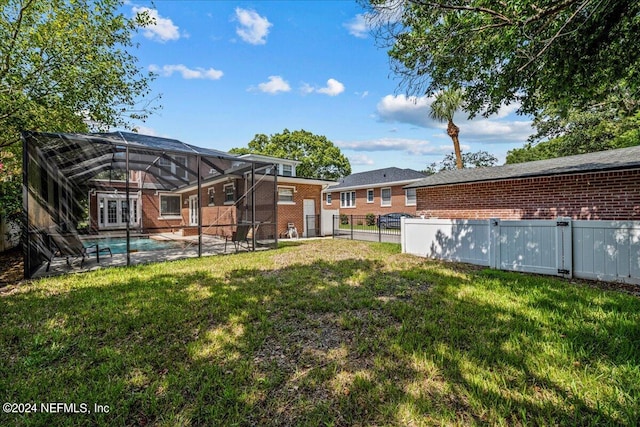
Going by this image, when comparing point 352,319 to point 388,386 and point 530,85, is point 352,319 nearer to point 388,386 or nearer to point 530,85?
point 388,386

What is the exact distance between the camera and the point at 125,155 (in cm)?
857

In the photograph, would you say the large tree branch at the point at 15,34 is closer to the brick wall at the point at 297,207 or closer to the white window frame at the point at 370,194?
the brick wall at the point at 297,207

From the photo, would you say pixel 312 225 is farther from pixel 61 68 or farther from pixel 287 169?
pixel 61 68

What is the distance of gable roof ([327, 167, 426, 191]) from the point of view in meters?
23.8

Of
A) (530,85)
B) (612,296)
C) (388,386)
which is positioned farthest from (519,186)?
(388,386)

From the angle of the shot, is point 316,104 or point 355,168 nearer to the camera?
point 316,104

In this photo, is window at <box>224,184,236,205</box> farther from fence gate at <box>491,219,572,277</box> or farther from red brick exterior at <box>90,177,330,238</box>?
fence gate at <box>491,219,572,277</box>

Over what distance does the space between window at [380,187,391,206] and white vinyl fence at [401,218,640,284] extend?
635 inches

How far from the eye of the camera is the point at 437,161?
30.0 m

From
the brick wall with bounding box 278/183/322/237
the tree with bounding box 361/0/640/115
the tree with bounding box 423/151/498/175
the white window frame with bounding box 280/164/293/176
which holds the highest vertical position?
the tree with bounding box 423/151/498/175

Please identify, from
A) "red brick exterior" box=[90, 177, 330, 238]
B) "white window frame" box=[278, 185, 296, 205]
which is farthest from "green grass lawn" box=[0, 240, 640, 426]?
"white window frame" box=[278, 185, 296, 205]

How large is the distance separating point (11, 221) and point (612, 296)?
60.8 feet

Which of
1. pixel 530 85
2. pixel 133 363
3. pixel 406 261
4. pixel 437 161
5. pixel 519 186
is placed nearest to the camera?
pixel 133 363

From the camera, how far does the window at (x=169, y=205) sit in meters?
19.9
